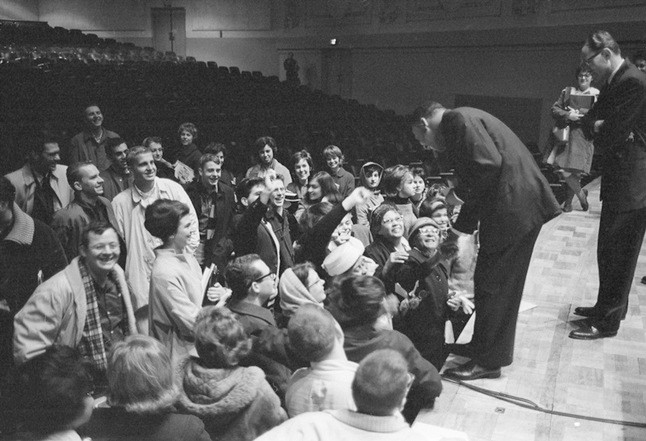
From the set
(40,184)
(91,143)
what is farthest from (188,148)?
(40,184)

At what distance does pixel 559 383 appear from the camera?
109 inches

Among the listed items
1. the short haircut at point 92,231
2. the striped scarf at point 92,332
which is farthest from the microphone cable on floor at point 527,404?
the short haircut at point 92,231

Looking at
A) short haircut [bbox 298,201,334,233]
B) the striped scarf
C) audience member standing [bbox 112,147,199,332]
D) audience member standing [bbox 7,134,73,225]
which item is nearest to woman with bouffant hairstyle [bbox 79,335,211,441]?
the striped scarf

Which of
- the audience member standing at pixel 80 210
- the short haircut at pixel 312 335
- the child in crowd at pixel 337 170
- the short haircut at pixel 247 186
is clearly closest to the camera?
the short haircut at pixel 312 335

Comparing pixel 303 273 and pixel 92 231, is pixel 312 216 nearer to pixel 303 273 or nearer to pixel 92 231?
pixel 303 273

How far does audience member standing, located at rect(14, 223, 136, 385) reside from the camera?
2.67m

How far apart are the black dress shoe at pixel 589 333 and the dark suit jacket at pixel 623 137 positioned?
583 millimetres

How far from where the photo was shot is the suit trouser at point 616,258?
3.08m

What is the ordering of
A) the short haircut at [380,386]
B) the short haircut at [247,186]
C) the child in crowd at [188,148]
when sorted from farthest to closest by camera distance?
the child in crowd at [188,148] < the short haircut at [247,186] < the short haircut at [380,386]

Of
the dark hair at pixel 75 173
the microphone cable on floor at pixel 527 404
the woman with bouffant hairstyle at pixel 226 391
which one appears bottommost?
the microphone cable on floor at pixel 527 404

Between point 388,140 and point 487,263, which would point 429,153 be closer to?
point 388,140

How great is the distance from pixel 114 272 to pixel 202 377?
1.01 metres

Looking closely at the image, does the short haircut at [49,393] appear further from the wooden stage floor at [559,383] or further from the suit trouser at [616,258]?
the suit trouser at [616,258]

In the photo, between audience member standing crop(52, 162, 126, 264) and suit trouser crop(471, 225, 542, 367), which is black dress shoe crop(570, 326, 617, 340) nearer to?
suit trouser crop(471, 225, 542, 367)
